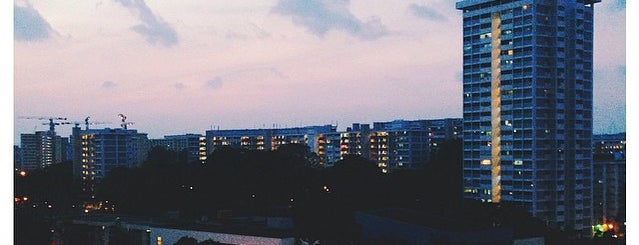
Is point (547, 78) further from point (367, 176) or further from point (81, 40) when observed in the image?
point (81, 40)

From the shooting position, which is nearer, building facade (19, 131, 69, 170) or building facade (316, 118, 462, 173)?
building facade (316, 118, 462, 173)

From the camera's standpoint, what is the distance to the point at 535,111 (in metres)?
9.14

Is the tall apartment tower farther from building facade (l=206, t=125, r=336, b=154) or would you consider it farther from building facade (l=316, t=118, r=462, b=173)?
building facade (l=206, t=125, r=336, b=154)

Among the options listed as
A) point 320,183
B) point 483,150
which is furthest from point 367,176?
point 483,150

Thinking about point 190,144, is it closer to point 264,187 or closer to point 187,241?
point 264,187

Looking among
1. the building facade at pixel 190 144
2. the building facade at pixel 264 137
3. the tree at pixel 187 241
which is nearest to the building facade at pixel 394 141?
the building facade at pixel 264 137

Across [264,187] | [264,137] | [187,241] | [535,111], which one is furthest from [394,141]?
[187,241]

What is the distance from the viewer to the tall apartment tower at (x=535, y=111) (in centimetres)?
914

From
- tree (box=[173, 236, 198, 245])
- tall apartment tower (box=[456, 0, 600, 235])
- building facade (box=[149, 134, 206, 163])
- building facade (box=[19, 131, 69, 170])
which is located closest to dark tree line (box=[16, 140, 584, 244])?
tall apartment tower (box=[456, 0, 600, 235])

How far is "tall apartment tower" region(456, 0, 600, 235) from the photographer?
9141 millimetres

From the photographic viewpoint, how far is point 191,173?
1043 cm

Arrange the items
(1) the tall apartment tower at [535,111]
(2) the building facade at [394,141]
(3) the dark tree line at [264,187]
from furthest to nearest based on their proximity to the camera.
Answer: (2) the building facade at [394,141] < (1) the tall apartment tower at [535,111] < (3) the dark tree line at [264,187]

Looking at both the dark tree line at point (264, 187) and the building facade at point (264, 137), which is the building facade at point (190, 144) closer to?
the building facade at point (264, 137)
